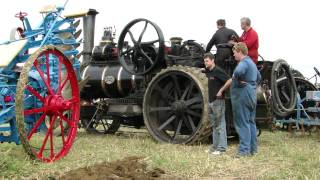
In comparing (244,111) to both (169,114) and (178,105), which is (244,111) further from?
(169,114)

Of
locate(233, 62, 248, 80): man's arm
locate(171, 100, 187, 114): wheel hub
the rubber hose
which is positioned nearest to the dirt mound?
locate(233, 62, 248, 80): man's arm

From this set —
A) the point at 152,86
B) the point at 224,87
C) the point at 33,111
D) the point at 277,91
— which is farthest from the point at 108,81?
the point at 33,111

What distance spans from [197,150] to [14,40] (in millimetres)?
2787

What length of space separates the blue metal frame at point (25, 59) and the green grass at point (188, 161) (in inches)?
12.0

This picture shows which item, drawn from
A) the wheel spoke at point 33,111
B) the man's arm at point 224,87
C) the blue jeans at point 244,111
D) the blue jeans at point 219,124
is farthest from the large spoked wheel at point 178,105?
the wheel spoke at point 33,111

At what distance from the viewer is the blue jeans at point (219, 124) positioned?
6801 mm

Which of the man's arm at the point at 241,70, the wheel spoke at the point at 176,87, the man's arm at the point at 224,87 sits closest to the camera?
the man's arm at the point at 241,70

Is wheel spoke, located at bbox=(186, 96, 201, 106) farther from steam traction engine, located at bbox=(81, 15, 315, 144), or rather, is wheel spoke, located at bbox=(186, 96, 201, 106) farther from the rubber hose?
the rubber hose

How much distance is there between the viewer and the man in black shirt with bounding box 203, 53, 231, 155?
6.82m

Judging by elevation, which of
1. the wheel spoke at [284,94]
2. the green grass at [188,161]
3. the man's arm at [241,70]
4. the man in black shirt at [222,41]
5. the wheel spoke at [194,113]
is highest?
the man in black shirt at [222,41]

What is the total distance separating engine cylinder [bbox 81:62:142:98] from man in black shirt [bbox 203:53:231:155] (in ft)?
7.31

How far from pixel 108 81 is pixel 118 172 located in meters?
4.68

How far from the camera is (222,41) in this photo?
300 inches

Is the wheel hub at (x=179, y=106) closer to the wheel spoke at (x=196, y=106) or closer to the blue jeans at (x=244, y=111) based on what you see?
the wheel spoke at (x=196, y=106)
